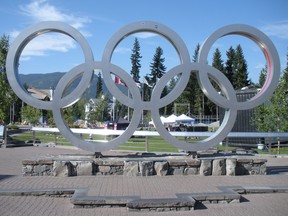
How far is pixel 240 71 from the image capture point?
5925 centimetres

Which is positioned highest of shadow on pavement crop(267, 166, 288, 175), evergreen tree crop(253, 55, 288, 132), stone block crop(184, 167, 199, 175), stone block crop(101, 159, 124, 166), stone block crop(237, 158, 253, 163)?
evergreen tree crop(253, 55, 288, 132)

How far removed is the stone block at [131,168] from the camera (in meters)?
9.73

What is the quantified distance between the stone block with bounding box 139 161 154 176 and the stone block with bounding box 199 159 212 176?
1470 mm

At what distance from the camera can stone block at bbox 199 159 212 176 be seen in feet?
32.7

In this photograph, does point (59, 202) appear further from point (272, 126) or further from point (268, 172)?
point (272, 126)

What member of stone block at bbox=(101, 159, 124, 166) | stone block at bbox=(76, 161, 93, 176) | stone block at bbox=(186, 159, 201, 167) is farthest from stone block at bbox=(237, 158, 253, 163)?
stone block at bbox=(76, 161, 93, 176)

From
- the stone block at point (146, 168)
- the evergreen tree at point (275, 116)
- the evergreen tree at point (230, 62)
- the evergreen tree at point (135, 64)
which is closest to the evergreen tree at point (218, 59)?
the evergreen tree at point (230, 62)

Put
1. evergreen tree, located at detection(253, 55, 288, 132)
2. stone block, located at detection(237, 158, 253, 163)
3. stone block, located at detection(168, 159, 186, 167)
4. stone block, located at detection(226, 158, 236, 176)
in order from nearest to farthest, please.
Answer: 1. stone block, located at detection(168, 159, 186, 167)
2. stone block, located at detection(226, 158, 236, 176)
3. stone block, located at detection(237, 158, 253, 163)
4. evergreen tree, located at detection(253, 55, 288, 132)

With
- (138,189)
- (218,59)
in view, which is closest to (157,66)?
(218,59)

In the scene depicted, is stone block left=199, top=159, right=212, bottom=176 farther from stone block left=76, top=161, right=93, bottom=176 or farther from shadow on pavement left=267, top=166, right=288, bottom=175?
stone block left=76, top=161, right=93, bottom=176

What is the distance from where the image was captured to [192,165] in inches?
393

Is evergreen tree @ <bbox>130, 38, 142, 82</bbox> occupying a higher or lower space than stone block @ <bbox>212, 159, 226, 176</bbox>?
higher

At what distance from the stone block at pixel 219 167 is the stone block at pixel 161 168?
1.45 metres

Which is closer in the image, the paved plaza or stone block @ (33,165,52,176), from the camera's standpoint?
the paved plaza
